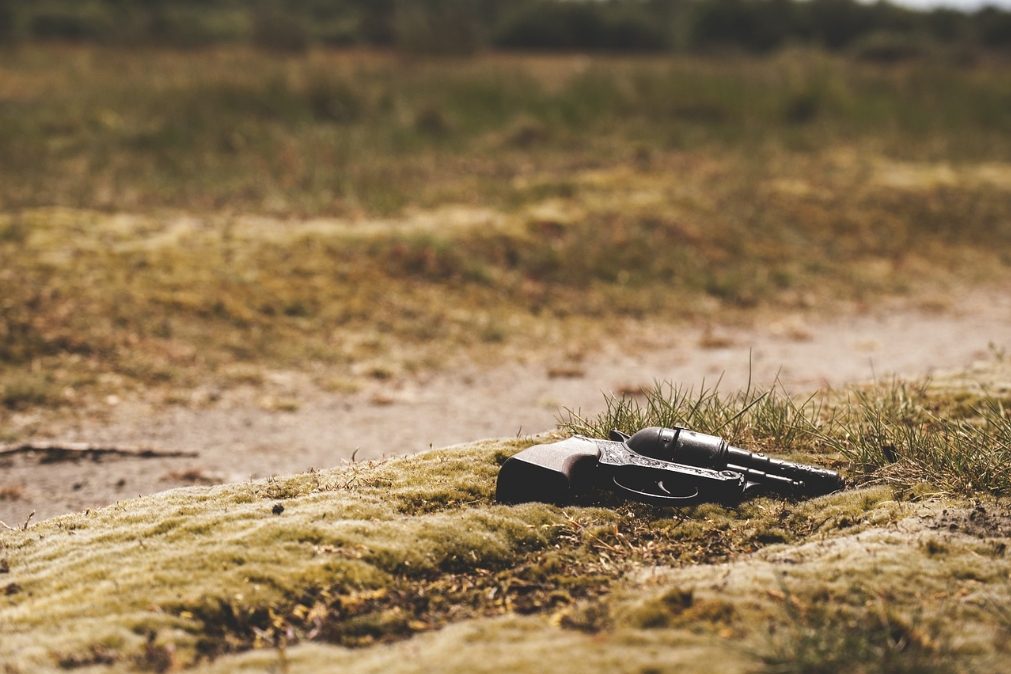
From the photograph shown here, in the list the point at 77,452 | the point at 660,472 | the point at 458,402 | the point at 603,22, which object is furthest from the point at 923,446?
the point at 603,22

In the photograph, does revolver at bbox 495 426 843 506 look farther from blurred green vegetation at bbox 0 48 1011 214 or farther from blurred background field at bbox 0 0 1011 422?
blurred green vegetation at bbox 0 48 1011 214

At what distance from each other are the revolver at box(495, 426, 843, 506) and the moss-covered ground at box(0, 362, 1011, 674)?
0.07 meters

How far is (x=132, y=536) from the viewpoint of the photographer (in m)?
3.34

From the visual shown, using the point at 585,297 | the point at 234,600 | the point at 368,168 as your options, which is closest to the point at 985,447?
the point at 234,600

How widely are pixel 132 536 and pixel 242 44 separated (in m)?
25.3

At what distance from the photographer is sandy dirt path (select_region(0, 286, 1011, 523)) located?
5.52 meters

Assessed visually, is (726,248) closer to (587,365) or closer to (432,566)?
(587,365)

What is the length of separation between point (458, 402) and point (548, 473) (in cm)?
366

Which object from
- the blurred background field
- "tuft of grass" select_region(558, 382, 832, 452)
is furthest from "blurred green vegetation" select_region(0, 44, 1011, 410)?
"tuft of grass" select_region(558, 382, 832, 452)

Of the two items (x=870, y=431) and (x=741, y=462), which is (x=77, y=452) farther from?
(x=870, y=431)

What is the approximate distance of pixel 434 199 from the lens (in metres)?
11.4

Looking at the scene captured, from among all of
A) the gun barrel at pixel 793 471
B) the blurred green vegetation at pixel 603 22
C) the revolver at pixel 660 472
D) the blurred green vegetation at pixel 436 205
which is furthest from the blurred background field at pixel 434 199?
the blurred green vegetation at pixel 603 22

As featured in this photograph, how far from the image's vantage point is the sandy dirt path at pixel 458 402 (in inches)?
217

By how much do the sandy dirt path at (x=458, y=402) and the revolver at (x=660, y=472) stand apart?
1.55m
